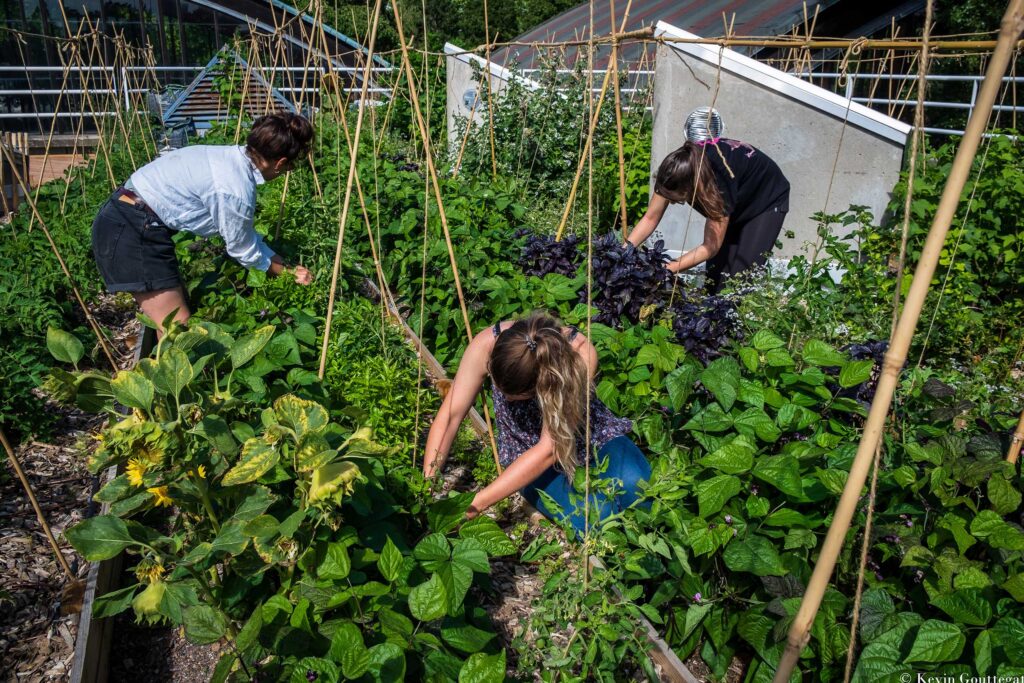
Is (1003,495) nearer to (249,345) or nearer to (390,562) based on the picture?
(390,562)

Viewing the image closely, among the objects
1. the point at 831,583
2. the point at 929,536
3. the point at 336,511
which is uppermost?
the point at 336,511

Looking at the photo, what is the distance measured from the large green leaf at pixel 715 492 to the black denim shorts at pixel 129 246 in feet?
8.35

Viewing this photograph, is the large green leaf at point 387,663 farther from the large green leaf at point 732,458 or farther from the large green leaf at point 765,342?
the large green leaf at point 765,342

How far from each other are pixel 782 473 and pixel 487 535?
81 centimetres

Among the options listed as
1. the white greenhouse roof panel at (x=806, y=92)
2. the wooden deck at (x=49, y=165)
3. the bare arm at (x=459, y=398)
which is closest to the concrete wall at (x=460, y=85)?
the white greenhouse roof panel at (x=806, y=92)

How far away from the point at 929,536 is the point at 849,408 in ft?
1.60

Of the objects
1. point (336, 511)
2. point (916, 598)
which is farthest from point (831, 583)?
point (336, 511)

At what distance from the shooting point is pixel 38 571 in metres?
2.55

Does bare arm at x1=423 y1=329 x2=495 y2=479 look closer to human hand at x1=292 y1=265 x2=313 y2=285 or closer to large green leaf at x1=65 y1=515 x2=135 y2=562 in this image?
large green leaf at x1=65 y1=515 x2=135 y2=562

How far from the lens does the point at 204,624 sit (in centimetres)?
169

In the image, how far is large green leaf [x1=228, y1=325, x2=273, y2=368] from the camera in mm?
2012

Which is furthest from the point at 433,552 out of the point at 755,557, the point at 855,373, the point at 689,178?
the point at 689,178

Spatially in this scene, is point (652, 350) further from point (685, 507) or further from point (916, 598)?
point (916, 598)

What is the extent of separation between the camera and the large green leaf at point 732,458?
212 cm
